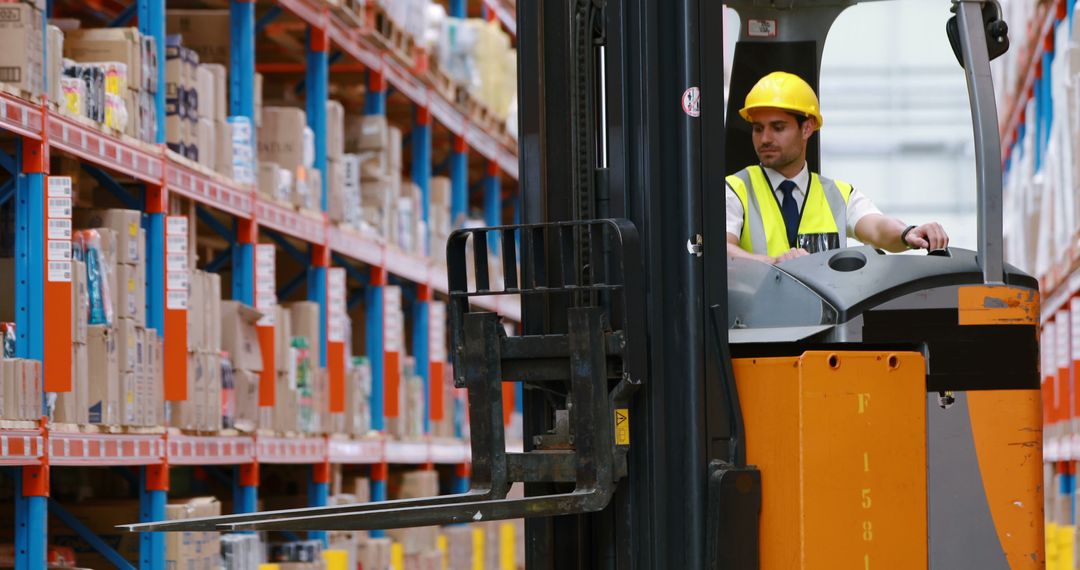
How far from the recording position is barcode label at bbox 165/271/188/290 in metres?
7.55

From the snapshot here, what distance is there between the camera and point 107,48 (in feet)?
23.7

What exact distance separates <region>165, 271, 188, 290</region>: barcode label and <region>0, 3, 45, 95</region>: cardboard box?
1.43m

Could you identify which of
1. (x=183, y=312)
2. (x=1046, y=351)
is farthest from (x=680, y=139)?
(x=1046, y=351)

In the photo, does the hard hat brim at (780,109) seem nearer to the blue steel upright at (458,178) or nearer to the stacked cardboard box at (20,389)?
the stacked cardboard box at (20,389)

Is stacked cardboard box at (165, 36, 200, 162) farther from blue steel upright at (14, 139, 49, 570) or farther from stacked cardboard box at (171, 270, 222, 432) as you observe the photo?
blue steel upright at (14, 139, 49, 570)

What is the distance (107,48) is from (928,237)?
4.15 m

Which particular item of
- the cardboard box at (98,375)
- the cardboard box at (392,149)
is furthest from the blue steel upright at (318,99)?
the cardboard box at (98,375)

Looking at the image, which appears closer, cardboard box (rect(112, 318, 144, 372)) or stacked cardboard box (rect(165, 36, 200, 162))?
cardboard box (rect(112, 318, 144, 372))

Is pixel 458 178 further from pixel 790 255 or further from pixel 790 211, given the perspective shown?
pixel 790 255

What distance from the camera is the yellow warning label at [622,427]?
4055 mm

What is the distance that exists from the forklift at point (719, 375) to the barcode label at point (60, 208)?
2733 mm

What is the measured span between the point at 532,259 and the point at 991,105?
49.2 inches

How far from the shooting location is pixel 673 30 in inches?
166

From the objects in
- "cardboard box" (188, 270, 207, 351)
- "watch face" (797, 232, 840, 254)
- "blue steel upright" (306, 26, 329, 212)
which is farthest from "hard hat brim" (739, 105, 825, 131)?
"blue steel upright" (306, 26, 329, 212)
